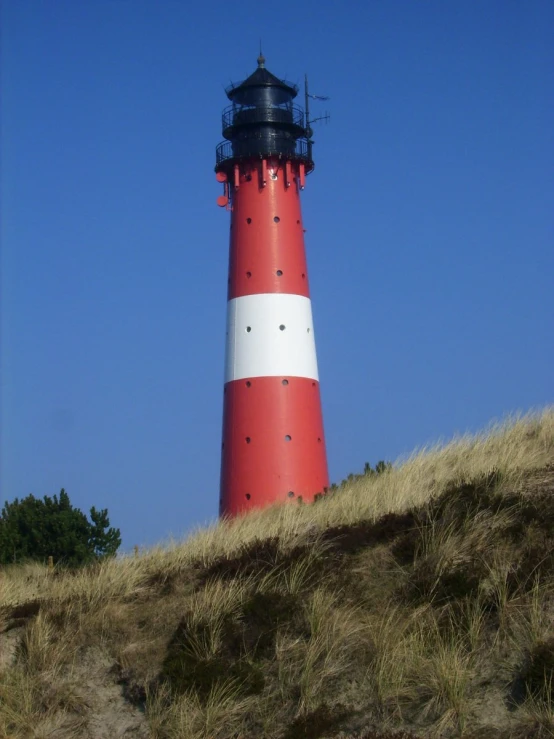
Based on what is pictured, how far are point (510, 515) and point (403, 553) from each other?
1.33 metres

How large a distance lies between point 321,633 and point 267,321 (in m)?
16.9

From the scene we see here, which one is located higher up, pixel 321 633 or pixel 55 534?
pixel 55 534

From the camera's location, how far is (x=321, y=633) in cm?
1127

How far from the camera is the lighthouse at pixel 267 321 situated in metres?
27.2

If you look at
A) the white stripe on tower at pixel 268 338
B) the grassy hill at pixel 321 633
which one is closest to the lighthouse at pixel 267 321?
the white stripe on tower at pixel 268 338

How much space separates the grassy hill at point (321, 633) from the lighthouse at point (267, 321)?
41.4 feet

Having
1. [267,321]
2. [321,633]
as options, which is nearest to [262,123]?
[267,321]

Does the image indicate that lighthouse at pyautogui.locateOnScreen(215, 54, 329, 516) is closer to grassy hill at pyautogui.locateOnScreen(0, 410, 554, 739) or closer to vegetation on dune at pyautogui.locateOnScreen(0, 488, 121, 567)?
vegetation on dune at pyautogui.locateOnScreen(0, 488, 121, 567)

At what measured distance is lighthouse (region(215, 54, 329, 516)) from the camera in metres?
27.2

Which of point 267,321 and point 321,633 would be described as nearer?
point 321,633

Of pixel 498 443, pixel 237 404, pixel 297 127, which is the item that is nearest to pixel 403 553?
pixel 498 443

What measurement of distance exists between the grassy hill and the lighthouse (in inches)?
497

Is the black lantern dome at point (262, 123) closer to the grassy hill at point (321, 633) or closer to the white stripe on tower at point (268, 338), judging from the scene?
the white stripe on tower at point (268, 338)

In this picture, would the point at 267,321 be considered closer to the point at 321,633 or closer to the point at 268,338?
the point at 268,338
